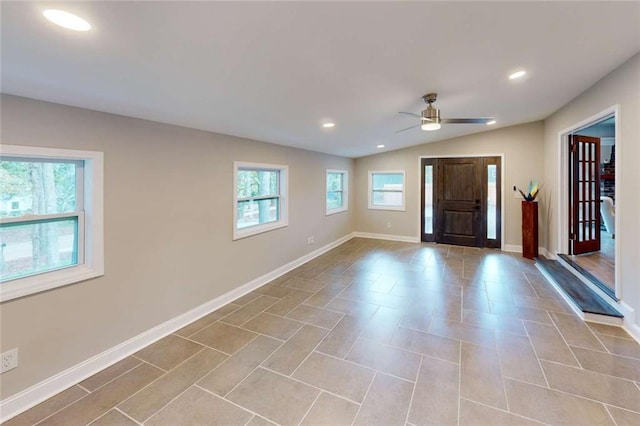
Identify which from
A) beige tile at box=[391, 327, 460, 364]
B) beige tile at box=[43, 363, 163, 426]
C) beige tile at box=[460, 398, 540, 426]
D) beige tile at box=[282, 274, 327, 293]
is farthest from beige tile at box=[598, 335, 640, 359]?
beige tile at box=[43, 363, 163, 426]

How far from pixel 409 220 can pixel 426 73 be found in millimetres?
5197

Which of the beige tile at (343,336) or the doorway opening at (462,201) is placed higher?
the doorway opening at (462,201)

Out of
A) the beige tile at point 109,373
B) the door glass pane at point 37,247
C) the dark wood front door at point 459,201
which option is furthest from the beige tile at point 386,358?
the dark wood front door at point 459,201

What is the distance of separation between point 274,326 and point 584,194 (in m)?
5.32

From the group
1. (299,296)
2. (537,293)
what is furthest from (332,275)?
(537,293)

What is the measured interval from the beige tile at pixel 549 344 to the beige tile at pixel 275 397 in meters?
2.02

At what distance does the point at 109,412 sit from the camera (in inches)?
75.6

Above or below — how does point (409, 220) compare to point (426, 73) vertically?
below

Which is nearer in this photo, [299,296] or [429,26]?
[429,26]

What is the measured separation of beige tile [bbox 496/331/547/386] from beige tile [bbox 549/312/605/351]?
1.36 ft

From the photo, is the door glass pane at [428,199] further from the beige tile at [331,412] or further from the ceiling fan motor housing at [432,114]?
the beige tile at [331,412]

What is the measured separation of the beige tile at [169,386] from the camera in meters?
1.94

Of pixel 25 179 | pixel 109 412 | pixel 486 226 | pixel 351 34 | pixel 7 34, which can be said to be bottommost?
pixel 109 412

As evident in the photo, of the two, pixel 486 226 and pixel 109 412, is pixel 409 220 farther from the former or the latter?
pixel 109 412
